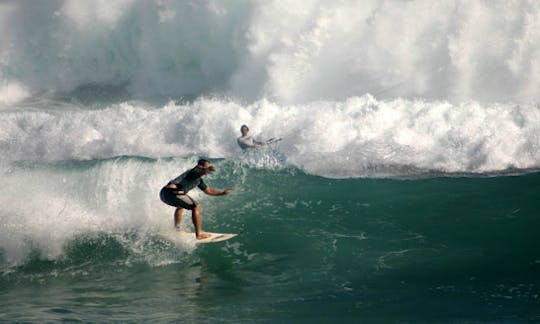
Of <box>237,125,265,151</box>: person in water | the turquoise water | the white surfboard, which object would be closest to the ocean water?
the turquoise water

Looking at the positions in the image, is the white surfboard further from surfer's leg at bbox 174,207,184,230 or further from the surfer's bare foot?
surfer's leg at bbox 174,207,184,230

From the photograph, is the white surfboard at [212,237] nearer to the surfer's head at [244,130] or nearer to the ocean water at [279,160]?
the ocean water at [279,160]

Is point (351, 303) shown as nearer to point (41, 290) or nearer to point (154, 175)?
Answer: point (41, 290)

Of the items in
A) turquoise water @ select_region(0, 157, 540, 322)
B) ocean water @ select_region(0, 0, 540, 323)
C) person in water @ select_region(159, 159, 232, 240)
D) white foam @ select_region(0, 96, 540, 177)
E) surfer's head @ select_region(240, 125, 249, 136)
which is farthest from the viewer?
surfer's head @ select_region(240, 125, 249, 136)

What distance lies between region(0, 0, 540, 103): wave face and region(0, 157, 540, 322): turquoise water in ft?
17.2

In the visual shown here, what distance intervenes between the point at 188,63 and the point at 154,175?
10.4m

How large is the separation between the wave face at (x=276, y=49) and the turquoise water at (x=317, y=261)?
5.24m

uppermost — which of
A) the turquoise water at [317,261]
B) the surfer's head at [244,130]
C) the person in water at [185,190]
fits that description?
the surfer's head at [244,130]

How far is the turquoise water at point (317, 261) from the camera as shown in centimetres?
820

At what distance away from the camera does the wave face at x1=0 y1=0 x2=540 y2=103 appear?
17156 mm

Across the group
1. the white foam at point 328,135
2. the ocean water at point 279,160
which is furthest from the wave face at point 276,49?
the white foam at point 328,135

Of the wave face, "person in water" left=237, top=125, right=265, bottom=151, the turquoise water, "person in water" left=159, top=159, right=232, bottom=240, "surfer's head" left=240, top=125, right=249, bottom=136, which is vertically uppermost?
the wave face

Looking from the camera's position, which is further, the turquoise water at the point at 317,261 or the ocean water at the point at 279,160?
the ocean water at the point at 279,160

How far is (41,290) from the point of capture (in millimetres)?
9734
